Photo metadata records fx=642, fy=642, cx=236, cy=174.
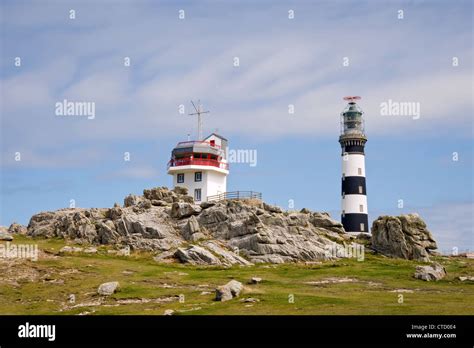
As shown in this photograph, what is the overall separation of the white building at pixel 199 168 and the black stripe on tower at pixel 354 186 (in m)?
16.7

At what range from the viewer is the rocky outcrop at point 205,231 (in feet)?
220

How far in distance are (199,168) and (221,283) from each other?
117 feet

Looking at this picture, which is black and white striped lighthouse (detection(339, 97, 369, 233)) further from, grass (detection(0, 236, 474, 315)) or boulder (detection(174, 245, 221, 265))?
boulder (detection(174, 245, 221, 265))

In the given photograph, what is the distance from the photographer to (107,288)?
47.5 m

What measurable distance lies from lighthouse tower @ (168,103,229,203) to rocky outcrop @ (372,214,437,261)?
22.7 metres

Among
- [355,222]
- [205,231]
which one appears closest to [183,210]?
[205,231]

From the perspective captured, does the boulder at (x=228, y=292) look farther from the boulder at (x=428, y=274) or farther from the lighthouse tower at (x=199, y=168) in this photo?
the lighthouse tower at (x=199, y=168)

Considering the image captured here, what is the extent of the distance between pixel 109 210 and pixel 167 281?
25585 mm

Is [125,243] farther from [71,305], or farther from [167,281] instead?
[71,305]

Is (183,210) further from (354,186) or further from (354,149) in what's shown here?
(354,149)

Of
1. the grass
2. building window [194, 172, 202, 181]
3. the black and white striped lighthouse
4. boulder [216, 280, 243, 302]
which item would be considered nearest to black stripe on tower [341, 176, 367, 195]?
the black and white striped lighthouse

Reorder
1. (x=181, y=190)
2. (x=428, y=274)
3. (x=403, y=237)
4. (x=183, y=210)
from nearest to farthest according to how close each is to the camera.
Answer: (x=428, y=274) < (x=403, y=237) < (x=183, y=210) < (x=181, y=190)

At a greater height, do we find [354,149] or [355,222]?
[354,149]
